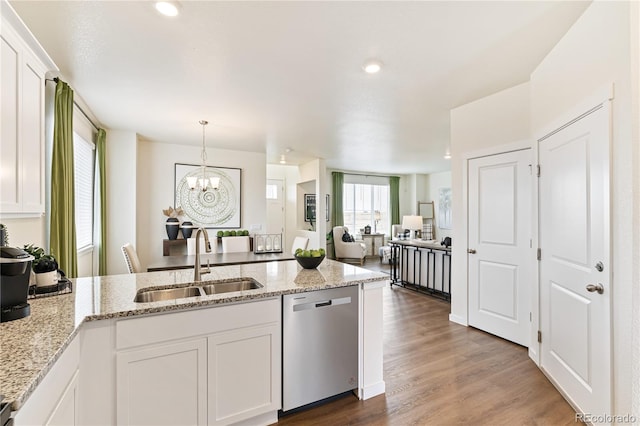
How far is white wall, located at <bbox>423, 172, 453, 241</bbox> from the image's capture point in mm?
9406

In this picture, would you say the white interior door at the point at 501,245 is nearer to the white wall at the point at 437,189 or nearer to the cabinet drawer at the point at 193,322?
the cabinet drawer at the point at 193,322

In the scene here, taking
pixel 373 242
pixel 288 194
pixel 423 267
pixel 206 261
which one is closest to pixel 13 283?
pixel 206 261

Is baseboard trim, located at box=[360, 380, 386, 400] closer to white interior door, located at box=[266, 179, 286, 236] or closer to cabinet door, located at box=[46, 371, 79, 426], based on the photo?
cabinet door, located at box=[46, 371, 79, 426]

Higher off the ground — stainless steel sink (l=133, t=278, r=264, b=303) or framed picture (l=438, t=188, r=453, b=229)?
framed picture (l=438, t=188, r=453, b=229)

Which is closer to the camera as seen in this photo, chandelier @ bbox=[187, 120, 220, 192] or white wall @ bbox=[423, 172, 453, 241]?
chandelier @ bbox=[187, 120, 220, 192]

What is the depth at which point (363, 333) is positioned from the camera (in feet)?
7.23

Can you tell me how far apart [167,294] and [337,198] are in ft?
22.9

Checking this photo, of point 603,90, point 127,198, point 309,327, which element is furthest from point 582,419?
point 127,198

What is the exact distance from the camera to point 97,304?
5.29ft

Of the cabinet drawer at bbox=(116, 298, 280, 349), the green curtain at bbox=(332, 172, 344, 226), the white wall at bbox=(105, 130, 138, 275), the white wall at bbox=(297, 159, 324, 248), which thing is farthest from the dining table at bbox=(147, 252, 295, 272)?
the green curtain at bbox=(332, 172, 344, 226)

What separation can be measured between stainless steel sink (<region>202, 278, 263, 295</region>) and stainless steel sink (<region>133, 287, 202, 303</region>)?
80 millimetres

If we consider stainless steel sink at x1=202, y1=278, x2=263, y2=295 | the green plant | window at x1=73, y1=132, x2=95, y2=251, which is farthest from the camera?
window at x1=73, y1=132, x2=95, y2=251

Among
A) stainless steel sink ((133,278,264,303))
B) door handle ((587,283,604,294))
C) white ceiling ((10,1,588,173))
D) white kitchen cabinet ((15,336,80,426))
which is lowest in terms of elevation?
white kitchen cabinet ((15,336,80,426))

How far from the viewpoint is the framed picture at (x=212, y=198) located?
5.43 metres
